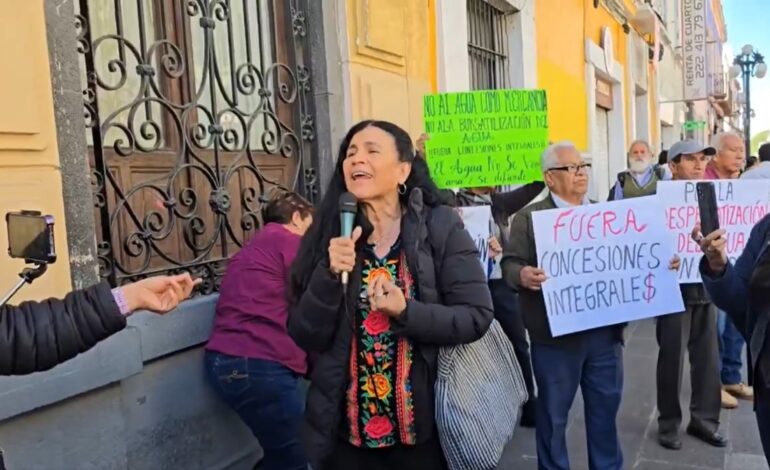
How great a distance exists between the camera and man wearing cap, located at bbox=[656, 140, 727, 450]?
428 cm

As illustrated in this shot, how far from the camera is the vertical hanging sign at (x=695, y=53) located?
19266mm

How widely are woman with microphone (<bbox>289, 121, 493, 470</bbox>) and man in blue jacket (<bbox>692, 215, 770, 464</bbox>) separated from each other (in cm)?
82

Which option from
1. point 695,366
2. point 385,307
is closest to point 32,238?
point 385,307

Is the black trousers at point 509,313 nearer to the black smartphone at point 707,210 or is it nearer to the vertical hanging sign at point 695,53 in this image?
the black smartphone at point 707,210

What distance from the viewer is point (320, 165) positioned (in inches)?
190

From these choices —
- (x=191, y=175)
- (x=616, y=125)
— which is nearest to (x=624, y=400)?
(x=191, y=175)

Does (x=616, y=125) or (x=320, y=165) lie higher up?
(x=616, y=125)

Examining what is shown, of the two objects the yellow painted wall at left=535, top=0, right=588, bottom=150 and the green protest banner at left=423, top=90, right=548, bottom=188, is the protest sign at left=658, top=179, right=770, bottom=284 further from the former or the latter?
the yellow painted wall at left=535, top=0, right=588, bottom=150

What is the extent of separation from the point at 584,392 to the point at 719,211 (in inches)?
63.8

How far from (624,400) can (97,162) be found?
4.04 meters

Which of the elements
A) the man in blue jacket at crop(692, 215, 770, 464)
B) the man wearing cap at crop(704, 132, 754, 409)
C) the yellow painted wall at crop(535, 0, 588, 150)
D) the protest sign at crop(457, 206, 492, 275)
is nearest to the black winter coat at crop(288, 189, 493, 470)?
the man in blue jacket at crop(692, 215, 770, 464)

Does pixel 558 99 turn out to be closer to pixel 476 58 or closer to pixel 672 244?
pixel 476 58

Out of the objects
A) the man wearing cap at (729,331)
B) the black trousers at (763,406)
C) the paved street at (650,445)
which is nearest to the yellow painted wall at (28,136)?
the black trousers at (763,406)

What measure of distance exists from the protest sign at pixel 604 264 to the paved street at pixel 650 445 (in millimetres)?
1044
